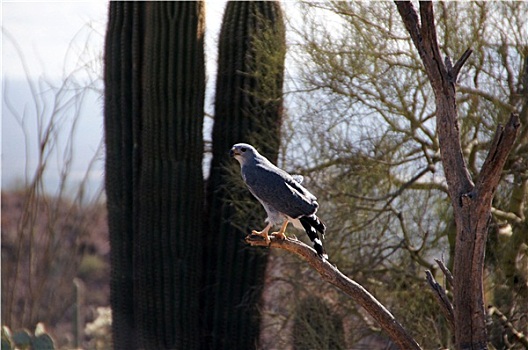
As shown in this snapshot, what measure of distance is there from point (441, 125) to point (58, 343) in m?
7.47

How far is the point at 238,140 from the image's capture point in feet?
22.4

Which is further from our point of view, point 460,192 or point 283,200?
point 283,200

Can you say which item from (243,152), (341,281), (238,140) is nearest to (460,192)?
(341,281)

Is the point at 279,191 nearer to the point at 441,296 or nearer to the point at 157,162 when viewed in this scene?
the point at 441,296

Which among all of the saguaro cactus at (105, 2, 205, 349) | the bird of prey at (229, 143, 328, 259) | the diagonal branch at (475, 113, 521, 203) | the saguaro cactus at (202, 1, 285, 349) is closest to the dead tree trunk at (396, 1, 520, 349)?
the diagonal branch at (475, 113, 521, 203)

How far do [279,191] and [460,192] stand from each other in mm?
826

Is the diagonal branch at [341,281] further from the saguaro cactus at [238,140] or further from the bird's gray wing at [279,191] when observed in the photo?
the saguaro cactus at [238,140]

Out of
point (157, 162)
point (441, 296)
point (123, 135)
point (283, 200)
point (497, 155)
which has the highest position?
point (123, 135)

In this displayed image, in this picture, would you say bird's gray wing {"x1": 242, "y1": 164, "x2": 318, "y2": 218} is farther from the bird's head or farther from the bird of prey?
the bird's head

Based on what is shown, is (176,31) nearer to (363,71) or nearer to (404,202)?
(363,71)

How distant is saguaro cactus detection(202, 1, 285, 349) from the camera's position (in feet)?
22.2

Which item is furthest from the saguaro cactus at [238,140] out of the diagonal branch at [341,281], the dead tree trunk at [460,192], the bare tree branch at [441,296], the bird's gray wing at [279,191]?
the dead tree trunk at [460,192]

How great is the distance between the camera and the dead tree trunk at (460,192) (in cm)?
367

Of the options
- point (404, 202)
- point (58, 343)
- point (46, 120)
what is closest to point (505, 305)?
point (404, 202)
